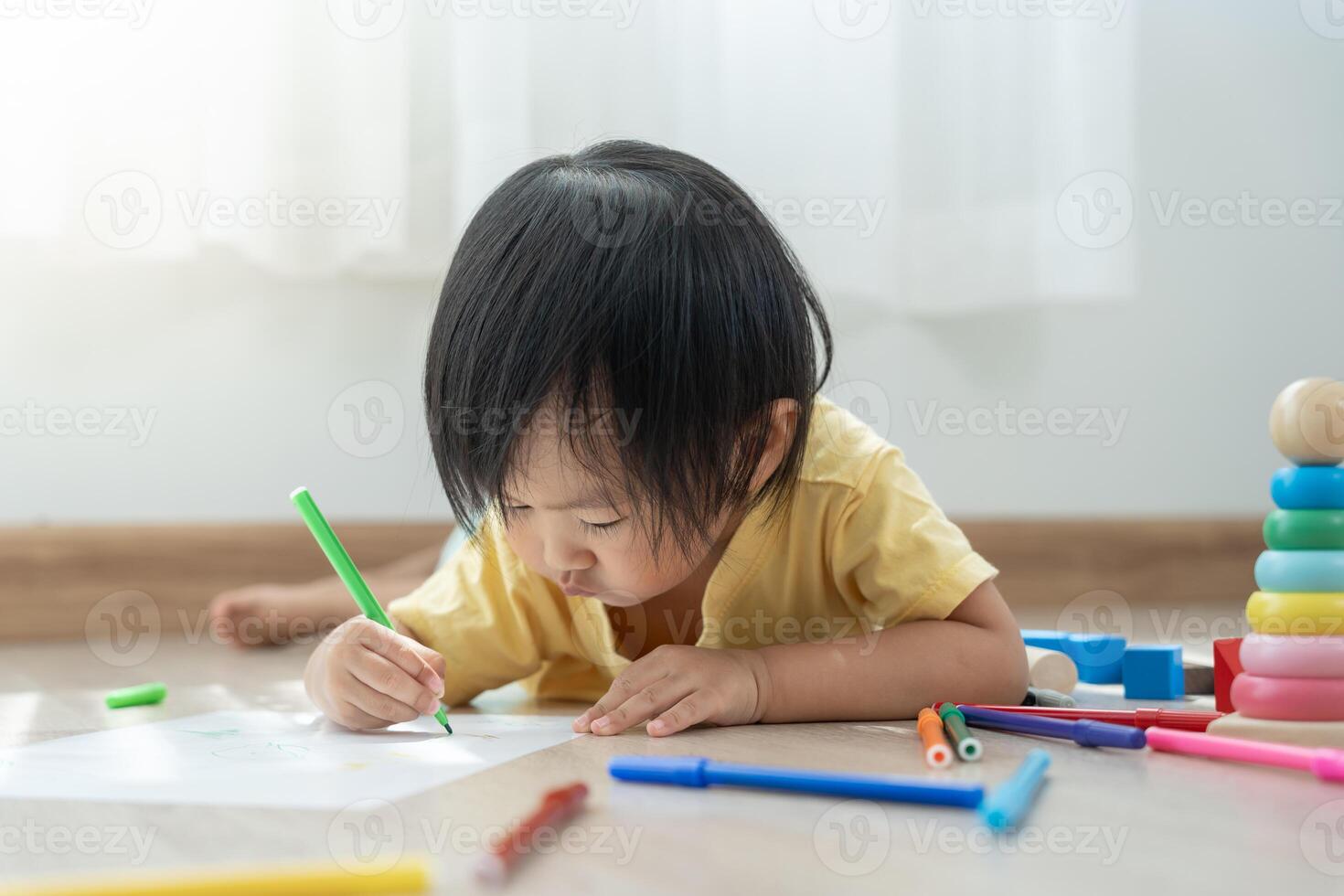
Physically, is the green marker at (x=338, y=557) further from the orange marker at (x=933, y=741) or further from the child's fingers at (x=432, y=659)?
the orange marker at (x=933, y=741)

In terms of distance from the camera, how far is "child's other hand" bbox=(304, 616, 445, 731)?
2.15 feet

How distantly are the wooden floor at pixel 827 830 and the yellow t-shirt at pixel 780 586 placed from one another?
0.15 meters

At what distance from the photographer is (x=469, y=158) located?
1.58m

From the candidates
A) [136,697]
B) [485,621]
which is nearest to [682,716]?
[485,621]

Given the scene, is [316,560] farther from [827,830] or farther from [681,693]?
[827,830]

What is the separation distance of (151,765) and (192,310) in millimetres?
1042

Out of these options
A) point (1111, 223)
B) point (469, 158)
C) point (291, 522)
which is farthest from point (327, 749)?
point (1111, 223)

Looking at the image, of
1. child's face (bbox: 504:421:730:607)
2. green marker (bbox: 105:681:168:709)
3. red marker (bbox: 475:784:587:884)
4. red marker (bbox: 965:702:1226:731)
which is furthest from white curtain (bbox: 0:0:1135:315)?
red marker (bbox: 475:784:587:884)

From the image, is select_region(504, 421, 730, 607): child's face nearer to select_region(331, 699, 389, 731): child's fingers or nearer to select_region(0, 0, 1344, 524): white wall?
select_region(331, 699, 389, 731): child's fingers

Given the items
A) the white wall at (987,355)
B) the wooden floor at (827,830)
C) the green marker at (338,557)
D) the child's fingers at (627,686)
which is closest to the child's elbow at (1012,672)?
the wooden floor at (827,830)

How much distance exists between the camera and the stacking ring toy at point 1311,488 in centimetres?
57

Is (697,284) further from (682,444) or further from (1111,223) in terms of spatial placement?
(1111,223)

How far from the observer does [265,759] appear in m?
0.59

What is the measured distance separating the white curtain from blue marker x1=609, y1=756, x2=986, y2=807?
1170mm
